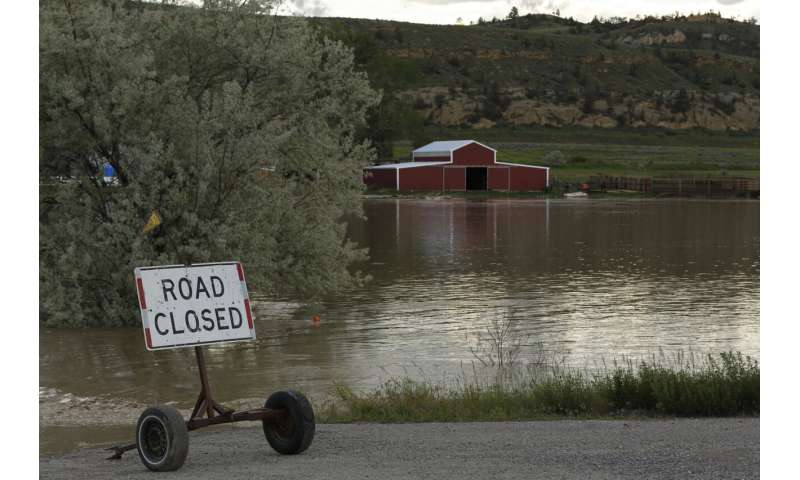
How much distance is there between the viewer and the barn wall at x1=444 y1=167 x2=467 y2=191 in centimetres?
9484

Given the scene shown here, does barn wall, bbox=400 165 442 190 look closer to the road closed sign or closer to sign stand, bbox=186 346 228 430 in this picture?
sign stand, bbox=186 346 228 430

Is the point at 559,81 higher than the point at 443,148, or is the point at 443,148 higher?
the point at 559,81

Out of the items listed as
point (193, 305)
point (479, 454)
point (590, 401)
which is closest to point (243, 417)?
point (193, 305)

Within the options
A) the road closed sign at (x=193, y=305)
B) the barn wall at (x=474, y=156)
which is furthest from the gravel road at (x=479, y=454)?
the barn wall at (x=474, y=156)

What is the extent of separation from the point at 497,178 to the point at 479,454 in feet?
279

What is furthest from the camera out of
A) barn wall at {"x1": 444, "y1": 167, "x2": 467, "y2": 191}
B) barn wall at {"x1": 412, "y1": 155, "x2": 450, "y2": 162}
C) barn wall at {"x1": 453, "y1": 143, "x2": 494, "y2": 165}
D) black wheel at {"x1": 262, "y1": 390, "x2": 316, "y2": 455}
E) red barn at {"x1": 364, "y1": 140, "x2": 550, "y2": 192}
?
barn wall at {"x1": 444, "y1": 167, "x2": 467, "y2": 191}

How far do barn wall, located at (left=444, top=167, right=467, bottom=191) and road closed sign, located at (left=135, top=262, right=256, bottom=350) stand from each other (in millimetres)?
84077

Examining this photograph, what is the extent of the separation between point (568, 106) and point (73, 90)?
5222 inches

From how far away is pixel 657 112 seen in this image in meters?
152

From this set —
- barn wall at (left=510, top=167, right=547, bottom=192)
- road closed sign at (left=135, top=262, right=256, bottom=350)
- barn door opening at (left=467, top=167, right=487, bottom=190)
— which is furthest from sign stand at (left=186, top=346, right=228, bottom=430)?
barn door opening at (left=467, top=167, right=487, bottom=190)

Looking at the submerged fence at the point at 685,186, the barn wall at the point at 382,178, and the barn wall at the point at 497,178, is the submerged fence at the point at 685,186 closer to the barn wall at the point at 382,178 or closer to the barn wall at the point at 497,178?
the barn wall at the point at 497,178

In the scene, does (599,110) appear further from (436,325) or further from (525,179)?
(436,325)

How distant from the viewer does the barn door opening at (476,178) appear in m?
95.4

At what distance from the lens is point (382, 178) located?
95.1 m
